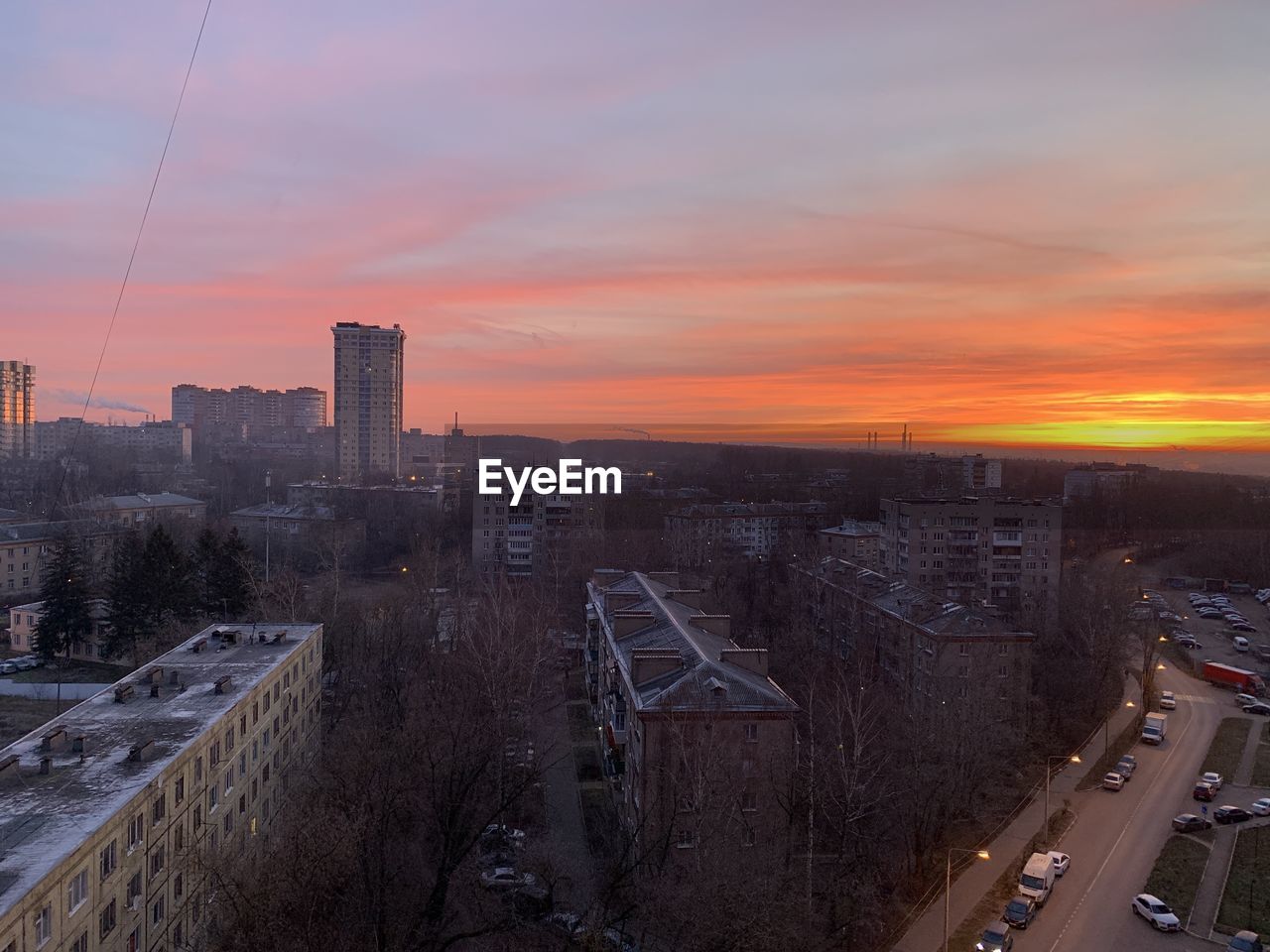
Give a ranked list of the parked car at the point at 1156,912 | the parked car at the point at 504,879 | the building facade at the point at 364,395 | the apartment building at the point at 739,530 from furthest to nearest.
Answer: the building facade at the point at 364,395 < the apartment building at the point at 739,530 < the parked car at the point at 504,879 < the parked car at the point at 1156,912

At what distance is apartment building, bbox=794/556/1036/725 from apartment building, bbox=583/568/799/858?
5076mm

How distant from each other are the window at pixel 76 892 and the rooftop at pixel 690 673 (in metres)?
6.94

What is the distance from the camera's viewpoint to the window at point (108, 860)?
8.62 metres

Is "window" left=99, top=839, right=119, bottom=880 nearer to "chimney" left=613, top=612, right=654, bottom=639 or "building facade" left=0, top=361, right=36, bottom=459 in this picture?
"chimney" left=613, top=612, right=654, bottom=639

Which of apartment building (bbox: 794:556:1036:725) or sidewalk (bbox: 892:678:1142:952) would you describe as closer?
sidewalk (bbox: 892:678:1142:952)

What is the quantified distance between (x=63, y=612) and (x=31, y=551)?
11.9 metres

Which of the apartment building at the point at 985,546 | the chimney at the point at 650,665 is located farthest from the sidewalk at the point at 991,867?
the apartment building at the point at 985,546

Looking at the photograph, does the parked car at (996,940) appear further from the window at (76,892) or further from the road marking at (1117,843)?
the window at (76,892)

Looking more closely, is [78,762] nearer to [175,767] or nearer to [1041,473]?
[175,767]

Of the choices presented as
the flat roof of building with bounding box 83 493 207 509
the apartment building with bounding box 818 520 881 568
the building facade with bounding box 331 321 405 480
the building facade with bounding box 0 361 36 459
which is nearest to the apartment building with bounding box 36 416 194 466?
the building facade with bounding box 0 361 36 459

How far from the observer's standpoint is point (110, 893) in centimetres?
879

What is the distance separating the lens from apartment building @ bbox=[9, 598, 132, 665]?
82.5 feet

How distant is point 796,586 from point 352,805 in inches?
746

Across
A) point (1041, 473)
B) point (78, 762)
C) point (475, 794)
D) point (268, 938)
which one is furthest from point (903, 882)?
point (1041, 473)
